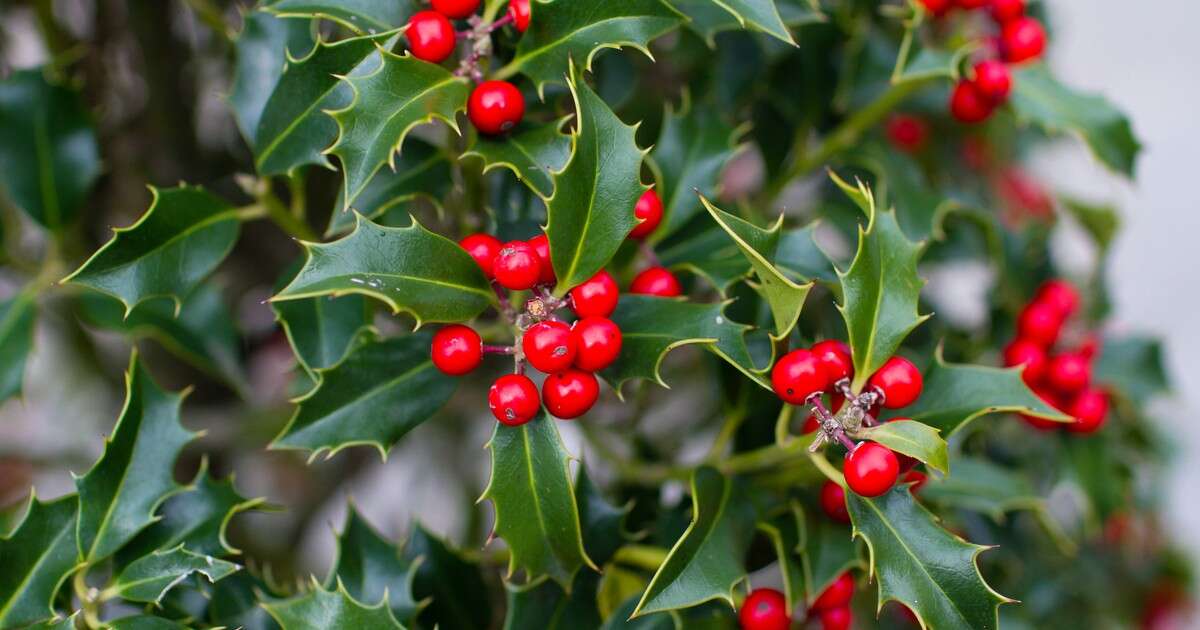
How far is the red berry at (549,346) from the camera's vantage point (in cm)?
60

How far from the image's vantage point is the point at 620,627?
739mm

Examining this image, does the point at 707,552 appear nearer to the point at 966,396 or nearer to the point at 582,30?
the point at 966,396

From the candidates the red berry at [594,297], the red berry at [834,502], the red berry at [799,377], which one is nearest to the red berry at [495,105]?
the red berry at [594,297]

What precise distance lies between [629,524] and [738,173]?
0.98 m

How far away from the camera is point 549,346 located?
60cm

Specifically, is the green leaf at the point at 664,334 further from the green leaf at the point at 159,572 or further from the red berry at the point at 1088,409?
the red berry at the point at 1088,409

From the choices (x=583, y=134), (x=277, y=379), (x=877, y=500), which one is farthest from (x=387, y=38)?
(x=277, y=379)

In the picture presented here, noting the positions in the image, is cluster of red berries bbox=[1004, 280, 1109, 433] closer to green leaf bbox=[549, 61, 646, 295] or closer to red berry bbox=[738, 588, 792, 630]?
red berry bbox=[738, 588, 792, 630]

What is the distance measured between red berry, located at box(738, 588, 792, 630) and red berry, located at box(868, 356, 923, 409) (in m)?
0.16

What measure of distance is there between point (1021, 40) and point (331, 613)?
0.71m

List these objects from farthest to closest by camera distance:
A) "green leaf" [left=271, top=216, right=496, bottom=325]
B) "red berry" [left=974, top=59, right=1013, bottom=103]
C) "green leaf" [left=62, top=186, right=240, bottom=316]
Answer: "red berry" [left=974, top=59, right=1013, bottom=103], "green leaf" [left=62, top=186, right=240, bottom=316], "green leaf" [left=271, top=216, right=496, bottom=325]

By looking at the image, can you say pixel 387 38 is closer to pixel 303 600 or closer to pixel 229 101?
pixel 229 101

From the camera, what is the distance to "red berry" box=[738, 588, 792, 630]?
0.71 metres

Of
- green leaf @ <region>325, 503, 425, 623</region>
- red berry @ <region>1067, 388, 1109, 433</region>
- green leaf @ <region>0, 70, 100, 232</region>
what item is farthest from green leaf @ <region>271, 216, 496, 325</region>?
red berry @ <region>1067, 388, 1109, 433</region>
